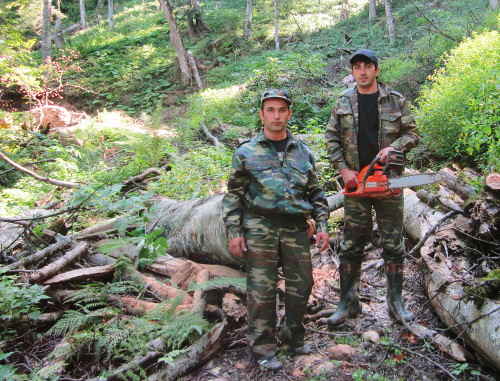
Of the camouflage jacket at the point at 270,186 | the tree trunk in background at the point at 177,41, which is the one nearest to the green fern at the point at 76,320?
the camouflage jacket at the point at 270,186

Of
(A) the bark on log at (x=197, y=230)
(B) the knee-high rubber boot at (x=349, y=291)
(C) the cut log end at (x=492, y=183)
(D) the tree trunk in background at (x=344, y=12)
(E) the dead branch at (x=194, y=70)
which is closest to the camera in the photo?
(C) the cut log end at (x=492, y=183)

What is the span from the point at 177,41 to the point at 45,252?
16542 millimetres

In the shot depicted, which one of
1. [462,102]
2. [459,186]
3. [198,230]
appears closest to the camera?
[198,230]

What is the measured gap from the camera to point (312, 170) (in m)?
3.28

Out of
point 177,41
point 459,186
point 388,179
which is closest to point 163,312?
point 388,179

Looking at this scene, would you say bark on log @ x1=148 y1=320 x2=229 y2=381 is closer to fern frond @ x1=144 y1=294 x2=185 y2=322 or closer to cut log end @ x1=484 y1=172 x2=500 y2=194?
fern frond @ x1=144 y1=294 x2=185 y2=322

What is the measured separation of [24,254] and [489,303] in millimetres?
4402

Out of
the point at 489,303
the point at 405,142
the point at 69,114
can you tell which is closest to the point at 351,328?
the point at 489,303

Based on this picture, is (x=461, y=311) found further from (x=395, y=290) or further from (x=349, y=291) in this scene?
(x=349, y=291)

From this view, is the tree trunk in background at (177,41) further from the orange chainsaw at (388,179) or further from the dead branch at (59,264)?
the orange chainsaw at (388,179)

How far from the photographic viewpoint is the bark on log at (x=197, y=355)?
278 centimetres

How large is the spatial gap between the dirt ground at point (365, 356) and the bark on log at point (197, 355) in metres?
0.08

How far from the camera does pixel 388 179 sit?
3.23 meters

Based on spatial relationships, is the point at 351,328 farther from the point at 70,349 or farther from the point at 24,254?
the point at 24,254
